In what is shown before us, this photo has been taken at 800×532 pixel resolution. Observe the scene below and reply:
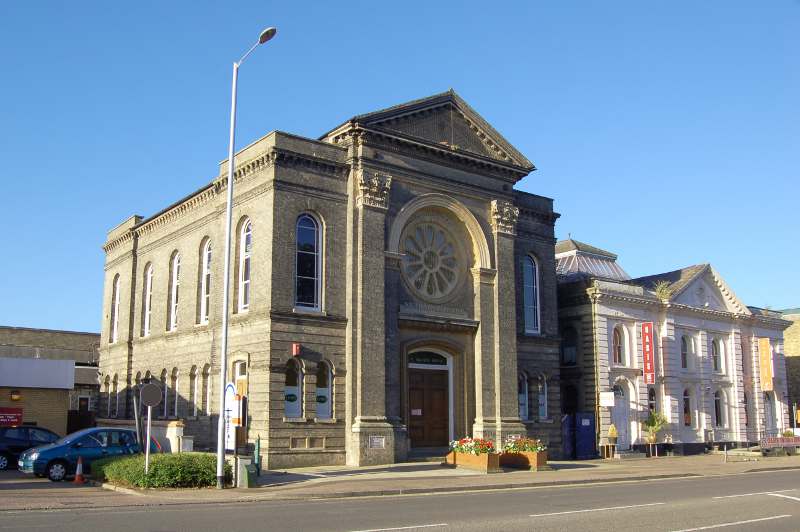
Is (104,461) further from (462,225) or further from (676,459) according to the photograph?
(676,459)

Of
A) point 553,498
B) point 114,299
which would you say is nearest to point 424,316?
point 553,498

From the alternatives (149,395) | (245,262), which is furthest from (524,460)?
(149,395)

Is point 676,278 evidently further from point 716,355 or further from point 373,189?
point 373,189

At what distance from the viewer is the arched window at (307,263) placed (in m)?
29.7

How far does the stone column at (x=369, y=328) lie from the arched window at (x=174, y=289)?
442 inches

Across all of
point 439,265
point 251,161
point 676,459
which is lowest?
point 676,459

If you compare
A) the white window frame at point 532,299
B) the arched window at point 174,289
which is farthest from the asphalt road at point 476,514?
the arched window at point 174,289

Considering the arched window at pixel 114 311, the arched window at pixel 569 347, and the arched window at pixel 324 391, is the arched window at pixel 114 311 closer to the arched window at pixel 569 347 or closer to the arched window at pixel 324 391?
the arched window at pixel 324 391

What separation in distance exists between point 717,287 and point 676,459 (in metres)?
13.0

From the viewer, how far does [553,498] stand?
63.8 ft

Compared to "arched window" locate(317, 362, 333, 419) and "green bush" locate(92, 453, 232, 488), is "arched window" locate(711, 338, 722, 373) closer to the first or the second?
"arched window" locate(317, 362, 333, 419)

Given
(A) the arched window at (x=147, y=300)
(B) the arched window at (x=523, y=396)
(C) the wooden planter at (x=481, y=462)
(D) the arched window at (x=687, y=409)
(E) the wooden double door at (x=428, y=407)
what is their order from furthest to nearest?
(D) the arched window at (x=687, y=409)
(A) the arched window at (x=147, y=300)
(B) the arched window at (x=523, y=396)
(E) the wooden double door at (x=428, y=407)
(C) the wooden planter at (x=481, y=462)

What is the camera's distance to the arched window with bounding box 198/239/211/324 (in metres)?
34.6

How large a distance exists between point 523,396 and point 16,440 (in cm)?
2007
